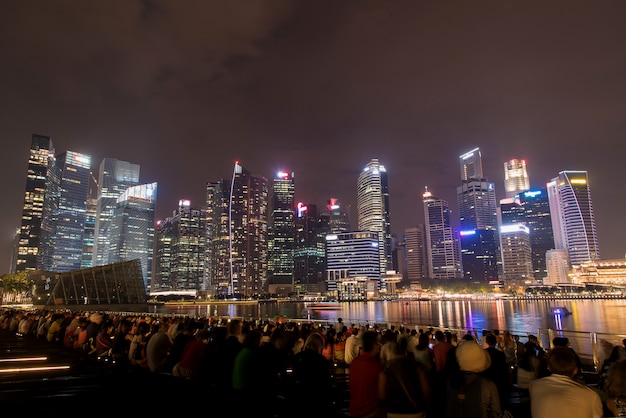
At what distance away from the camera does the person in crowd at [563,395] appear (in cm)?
328

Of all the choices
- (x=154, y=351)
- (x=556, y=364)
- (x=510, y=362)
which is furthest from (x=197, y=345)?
(x=510, y=362)

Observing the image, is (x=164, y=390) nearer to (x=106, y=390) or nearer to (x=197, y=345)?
(x=197, y=345)

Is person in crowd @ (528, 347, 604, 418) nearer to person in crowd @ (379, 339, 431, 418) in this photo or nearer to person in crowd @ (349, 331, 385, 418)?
person in crowd @ (379, 339, 431, 418)

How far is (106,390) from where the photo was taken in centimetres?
801

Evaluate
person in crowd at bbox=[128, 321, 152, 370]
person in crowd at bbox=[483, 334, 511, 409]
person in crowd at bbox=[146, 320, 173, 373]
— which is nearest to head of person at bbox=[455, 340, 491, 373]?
person in crowd at bbox=[483, 334, 511, 409]

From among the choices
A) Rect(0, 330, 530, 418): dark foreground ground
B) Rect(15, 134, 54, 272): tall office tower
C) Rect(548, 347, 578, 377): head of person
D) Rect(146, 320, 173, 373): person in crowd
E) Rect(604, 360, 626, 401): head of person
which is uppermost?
Rect(15, 134, 54, 272): tall office tower

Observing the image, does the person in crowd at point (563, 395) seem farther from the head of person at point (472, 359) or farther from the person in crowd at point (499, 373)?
the person in crowd at point (499, 373)

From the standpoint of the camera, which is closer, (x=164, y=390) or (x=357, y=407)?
(x=357, y=407)

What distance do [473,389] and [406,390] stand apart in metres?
0.67

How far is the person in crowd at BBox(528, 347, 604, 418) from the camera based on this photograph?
328cm

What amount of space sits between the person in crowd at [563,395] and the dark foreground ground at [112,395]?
2.57m

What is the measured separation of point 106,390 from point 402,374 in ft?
21.2

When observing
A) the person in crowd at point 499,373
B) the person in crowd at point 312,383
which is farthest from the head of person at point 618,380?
the person in crowd at point 499,373

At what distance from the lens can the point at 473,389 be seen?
4078mm
